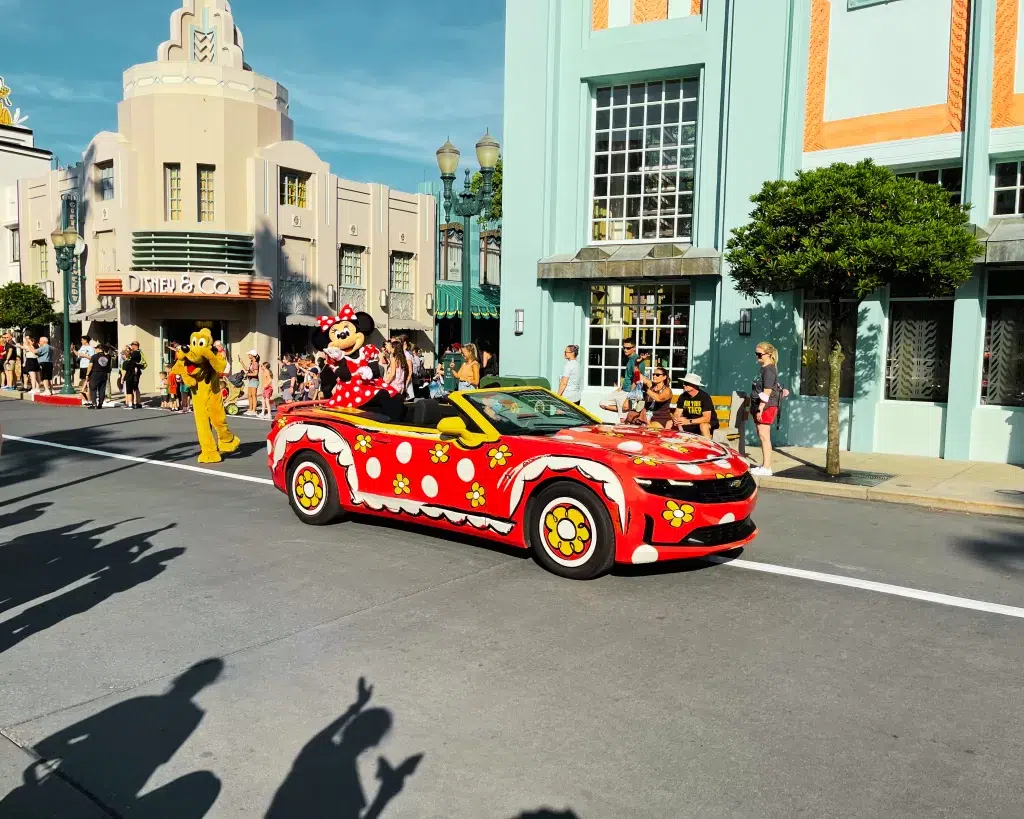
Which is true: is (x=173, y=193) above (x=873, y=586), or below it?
above

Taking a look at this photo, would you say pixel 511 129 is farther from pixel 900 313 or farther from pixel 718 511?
pixel 718 511

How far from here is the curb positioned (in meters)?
9.62

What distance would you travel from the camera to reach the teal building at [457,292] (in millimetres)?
36938

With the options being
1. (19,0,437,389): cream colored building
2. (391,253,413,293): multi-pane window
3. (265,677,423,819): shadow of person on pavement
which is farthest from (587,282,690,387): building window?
(391,253,413,293): multi-pane window

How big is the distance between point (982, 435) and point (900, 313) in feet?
7.27

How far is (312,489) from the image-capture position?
8.30 metres

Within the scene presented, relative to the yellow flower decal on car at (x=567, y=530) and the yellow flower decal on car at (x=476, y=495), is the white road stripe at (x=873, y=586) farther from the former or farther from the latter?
the yellow flower decal on car at (x=476, y=495)

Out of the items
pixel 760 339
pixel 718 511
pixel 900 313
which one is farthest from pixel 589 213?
pixel 718 511

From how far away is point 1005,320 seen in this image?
13.2 metres

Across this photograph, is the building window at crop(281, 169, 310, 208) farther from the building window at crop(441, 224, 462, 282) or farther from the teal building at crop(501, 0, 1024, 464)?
the teal building at crop(501, 0, 1024, 464)

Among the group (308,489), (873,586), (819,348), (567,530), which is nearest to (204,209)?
(819,348)

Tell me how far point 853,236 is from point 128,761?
9.69 meters

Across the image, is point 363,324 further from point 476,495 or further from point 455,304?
point 455,304

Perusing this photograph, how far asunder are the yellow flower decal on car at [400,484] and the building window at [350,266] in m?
26.7
